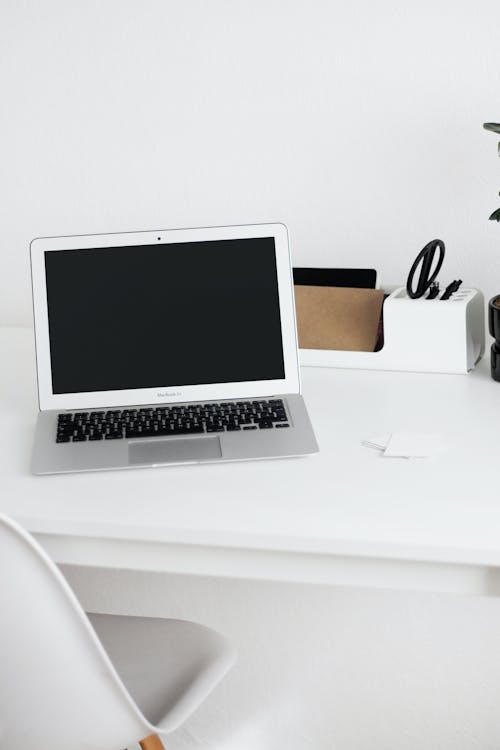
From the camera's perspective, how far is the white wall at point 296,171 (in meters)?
1.74

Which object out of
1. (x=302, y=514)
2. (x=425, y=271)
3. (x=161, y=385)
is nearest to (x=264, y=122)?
(x=425, y=271)

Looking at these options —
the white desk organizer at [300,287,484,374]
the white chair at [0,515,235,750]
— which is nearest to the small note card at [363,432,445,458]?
the white desk organizer at [300,287,484,374]

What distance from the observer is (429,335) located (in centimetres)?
163

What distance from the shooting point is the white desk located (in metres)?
1.15

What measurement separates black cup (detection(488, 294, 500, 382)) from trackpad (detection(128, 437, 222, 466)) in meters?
0.47

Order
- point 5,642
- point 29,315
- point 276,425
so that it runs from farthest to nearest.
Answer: point 29,315 < point 276,425 < point 5,642

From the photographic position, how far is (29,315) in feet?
6.73

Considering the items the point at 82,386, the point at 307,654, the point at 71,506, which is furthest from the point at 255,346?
the point at 307,654

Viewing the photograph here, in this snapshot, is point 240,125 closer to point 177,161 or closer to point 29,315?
point 177,161

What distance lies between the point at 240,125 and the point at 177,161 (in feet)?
0.45

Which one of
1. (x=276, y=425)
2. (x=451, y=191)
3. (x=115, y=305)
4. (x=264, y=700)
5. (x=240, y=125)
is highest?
(x=240, y=125)

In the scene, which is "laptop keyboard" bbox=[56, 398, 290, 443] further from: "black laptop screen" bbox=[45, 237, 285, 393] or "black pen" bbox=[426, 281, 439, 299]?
"black pen" bbox=[426, 281, 439, 299]

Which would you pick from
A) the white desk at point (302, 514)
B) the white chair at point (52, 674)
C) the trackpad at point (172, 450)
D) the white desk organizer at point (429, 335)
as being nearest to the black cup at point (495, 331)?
the white desk organizer at point (429, 335)

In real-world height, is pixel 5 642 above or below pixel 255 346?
below
